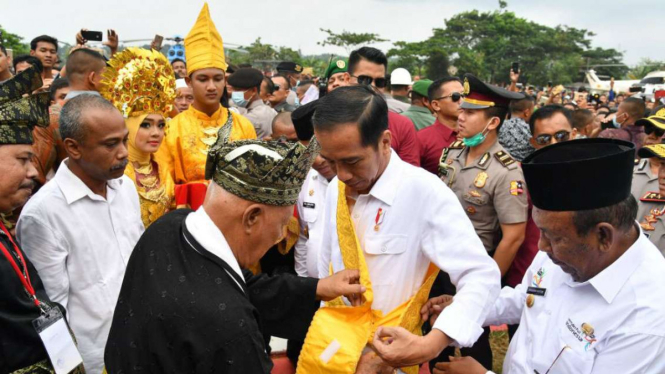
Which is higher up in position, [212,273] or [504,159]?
[212,273]

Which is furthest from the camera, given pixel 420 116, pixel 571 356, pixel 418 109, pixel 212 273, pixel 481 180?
pixel 418 109

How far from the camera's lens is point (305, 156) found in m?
1.82

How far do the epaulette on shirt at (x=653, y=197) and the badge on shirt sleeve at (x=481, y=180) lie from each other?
1243 millimetres

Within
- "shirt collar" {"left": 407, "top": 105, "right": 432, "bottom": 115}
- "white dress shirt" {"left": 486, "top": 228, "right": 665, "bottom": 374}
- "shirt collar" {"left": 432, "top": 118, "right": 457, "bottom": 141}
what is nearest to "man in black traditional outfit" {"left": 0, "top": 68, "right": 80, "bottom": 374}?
"white dress shirt" {"left": 486, "top": 228, "right": 665, "bottom": 374}

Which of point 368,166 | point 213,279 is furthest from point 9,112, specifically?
point 368,166

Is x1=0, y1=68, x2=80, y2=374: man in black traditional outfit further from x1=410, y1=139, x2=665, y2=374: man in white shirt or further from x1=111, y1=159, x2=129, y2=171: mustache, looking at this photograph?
x1=410, y1=139, x2=665, y2=374: man in white shirt

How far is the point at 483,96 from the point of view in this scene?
408cm

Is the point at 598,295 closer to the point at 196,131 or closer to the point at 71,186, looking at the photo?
the point at 71,186

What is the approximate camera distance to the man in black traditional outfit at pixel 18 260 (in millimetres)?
2102

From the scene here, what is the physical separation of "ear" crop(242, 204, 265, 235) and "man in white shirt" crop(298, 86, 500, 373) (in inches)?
25.7

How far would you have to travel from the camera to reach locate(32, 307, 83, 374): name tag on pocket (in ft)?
7.19

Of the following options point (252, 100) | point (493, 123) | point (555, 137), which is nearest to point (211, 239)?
point (493, 123)

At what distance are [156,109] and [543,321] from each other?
3060 millimetres

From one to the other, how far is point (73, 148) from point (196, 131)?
5.71 feet
